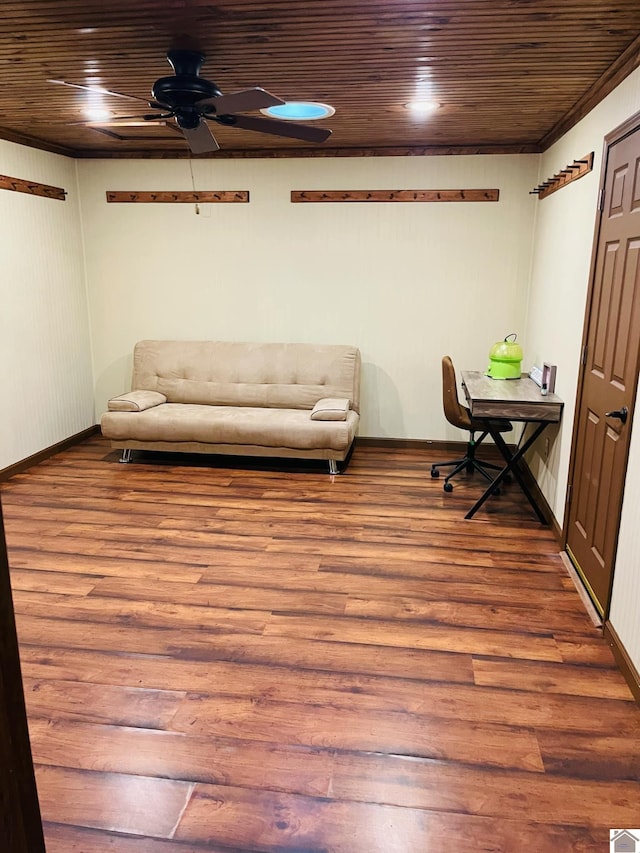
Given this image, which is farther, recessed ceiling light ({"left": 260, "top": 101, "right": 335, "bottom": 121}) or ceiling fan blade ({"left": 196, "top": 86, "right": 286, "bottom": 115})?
recessed ceiling light ({"left": 260, "top": 101, "right": 335, "bottom": 121})

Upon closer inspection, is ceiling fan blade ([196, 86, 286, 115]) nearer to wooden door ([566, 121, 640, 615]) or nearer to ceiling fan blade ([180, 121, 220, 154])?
ceiling fan blade ([180, 121, 220, 154])

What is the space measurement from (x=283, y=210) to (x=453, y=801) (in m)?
4.72

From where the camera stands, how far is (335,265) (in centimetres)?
549

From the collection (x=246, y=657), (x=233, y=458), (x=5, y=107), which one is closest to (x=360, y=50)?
(x=5, y=107)

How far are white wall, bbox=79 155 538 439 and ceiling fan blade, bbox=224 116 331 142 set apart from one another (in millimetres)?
2151

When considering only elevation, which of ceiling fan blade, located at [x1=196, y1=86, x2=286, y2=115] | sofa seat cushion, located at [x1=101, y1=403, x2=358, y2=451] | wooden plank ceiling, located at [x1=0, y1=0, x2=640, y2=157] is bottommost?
sofa seat cushion, located at [x1=101, y1=403, x2=358, y2=451]

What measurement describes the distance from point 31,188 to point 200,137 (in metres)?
2.43

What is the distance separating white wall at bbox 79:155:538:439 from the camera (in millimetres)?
5270

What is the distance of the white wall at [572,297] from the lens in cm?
251

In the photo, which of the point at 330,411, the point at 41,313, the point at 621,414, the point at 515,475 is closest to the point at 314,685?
the point at 621,414

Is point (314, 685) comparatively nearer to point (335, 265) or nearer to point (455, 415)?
point (455, 415)

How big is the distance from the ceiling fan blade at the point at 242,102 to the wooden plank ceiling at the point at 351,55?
25 cm

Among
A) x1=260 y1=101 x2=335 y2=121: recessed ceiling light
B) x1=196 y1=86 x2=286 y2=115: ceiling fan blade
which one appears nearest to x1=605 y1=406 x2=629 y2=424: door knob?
x1=196 y1=86 x2=286 y2=115: ceiling fan blade

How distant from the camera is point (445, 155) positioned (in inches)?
203
